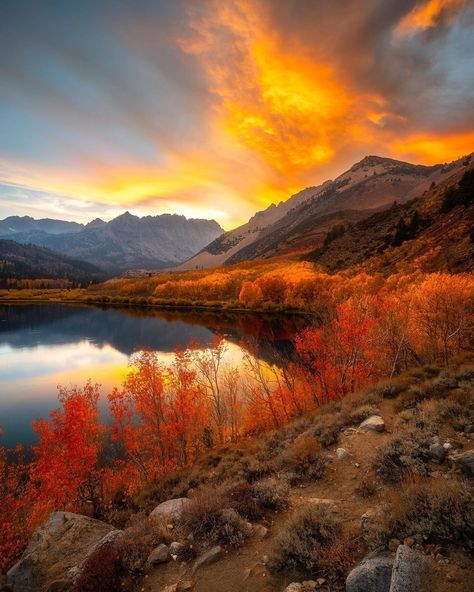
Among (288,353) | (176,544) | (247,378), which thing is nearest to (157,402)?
(247,378)

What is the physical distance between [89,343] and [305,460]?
287 feet

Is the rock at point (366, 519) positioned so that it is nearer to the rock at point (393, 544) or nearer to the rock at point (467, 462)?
the rock at point (393, 544)

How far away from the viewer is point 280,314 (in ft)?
388

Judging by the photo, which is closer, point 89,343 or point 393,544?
point 393,544

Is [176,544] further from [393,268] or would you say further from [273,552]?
[393,268]

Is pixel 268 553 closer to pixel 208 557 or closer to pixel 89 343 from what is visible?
pixel 208 557

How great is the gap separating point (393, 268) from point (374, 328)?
58.8 m

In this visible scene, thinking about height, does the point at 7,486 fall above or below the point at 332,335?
below

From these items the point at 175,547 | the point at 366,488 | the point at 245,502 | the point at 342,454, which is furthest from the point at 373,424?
the point at 175,547

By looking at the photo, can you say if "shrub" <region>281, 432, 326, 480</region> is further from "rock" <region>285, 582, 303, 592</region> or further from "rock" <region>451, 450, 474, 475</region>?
"rock" <region>285, 582, 303, 592</region>

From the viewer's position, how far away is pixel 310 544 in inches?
319

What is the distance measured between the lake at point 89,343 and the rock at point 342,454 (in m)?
23.7

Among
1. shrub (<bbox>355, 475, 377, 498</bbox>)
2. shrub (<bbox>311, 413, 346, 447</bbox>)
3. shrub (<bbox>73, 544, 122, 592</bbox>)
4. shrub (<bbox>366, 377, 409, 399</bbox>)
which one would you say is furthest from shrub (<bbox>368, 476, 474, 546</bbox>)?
shrub (<bbox>366, 377, 409, 399</bbox>)

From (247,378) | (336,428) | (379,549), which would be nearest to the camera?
(379,549)
